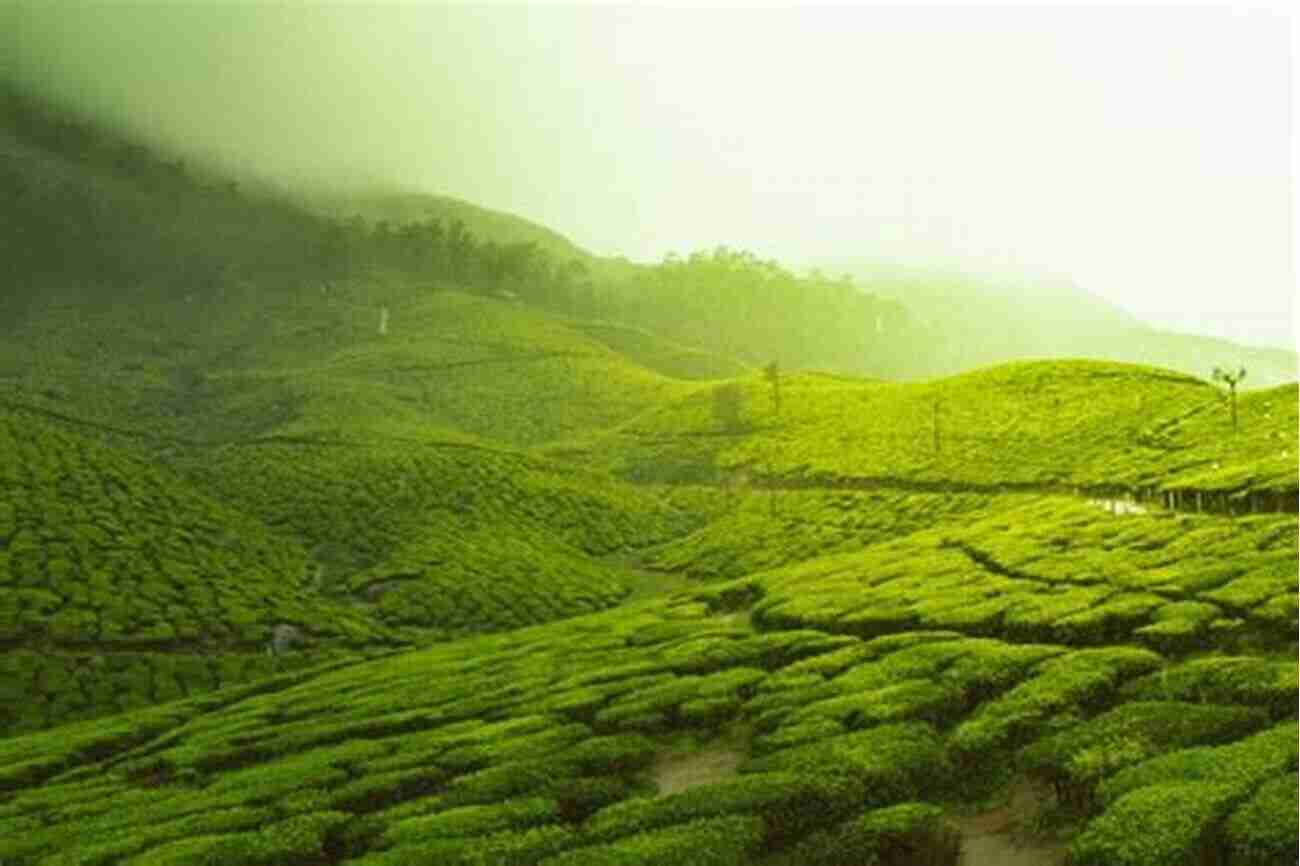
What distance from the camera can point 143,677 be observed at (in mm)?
67438

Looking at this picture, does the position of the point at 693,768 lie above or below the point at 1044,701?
below

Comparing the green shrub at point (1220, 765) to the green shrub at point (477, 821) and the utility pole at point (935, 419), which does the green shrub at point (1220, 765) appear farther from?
the utility pole at point (935, 419)

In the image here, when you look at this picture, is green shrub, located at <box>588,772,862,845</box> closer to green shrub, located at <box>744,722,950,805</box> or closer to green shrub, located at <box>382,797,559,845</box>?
green shrub, located at <box>744,722,950,805</box>

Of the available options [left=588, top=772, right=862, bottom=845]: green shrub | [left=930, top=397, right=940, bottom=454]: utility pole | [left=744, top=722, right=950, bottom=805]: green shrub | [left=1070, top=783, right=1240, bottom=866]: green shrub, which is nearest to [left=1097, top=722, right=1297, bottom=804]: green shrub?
[left=1070, top=783, right=1240, bottom=866]: green shrub

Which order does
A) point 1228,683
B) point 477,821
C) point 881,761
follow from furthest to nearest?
point 477,821 → point 1228,683 → point 881,761

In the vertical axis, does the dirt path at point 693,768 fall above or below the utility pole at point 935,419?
below

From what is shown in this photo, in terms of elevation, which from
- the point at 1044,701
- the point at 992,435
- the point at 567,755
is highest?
the point at 1044,701

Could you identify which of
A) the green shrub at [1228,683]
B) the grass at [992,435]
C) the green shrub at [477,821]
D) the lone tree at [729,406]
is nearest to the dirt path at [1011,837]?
the green shrub at [1228,683]

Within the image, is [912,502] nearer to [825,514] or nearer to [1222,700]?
[825,514]

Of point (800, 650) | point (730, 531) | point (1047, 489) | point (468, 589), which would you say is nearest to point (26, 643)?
point (468, 589)

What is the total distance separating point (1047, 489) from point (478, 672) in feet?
194

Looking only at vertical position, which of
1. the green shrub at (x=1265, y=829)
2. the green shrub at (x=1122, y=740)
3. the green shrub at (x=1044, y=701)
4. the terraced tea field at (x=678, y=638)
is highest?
the green shrub at (x=1265, y=829)

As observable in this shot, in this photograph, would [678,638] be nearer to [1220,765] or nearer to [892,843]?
[892,843]

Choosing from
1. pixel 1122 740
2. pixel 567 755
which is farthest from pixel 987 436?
pixel 1122 740
